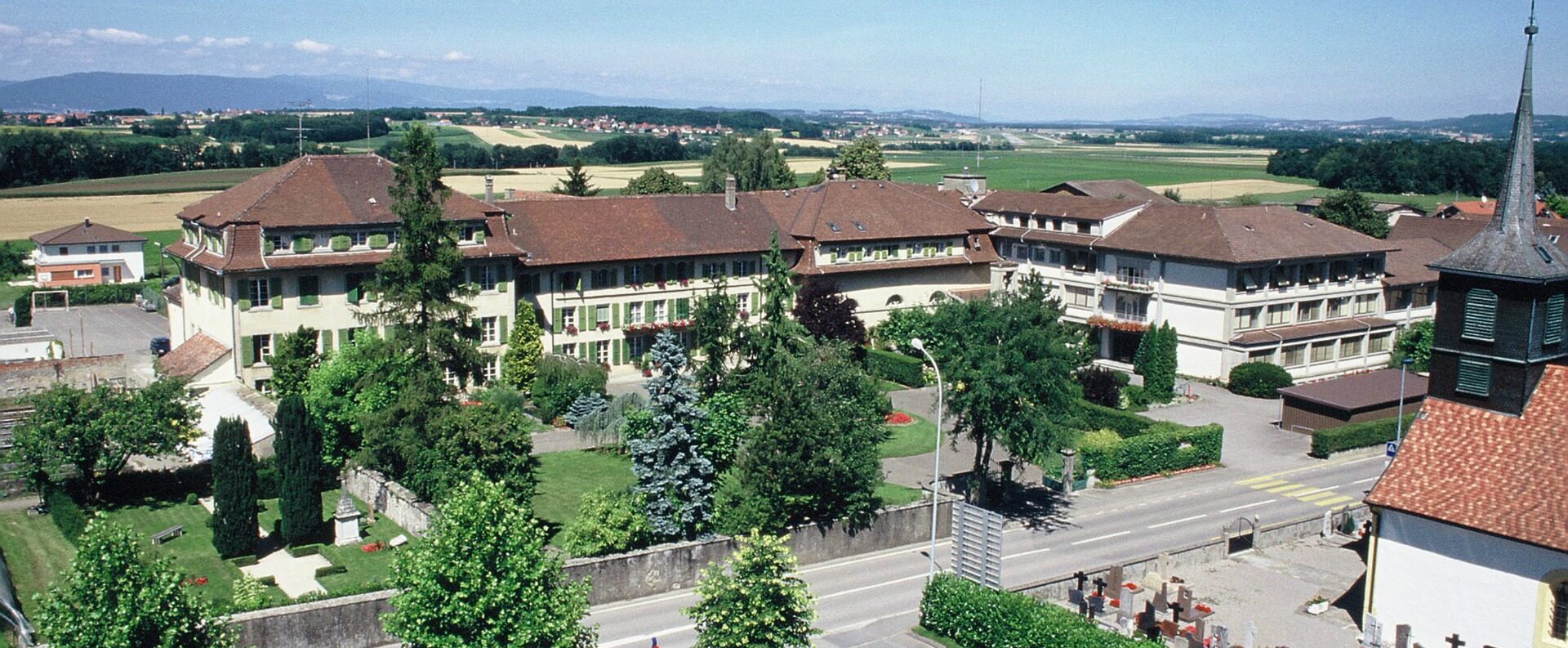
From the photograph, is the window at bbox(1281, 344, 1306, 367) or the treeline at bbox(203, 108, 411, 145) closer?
the window at bbox(1281, 344, 1306, 367)

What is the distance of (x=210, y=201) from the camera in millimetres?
59750

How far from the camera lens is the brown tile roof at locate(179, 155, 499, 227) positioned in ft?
178

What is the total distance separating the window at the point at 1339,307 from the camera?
2736 inches

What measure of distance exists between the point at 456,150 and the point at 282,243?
117 meters

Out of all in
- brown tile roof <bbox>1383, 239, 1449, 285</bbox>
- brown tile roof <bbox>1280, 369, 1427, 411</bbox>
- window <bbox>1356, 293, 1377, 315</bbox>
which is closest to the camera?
brown tile roof <bbox>1280, 369, 1427, 411</bbox>

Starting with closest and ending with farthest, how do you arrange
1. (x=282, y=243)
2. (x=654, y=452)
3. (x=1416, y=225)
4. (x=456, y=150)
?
(x=654, y=452) → (x=282, y=243) → (x=1416, y=225) → (x=456, y=150)

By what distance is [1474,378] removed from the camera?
32250 millimetres

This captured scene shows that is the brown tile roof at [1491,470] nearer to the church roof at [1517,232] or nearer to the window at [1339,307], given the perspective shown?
the church roof at [1517,232]

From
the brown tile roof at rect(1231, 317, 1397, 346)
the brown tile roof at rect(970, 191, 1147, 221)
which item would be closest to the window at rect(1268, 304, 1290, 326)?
the brown tile roof at rect(1231, 317, 1397, 346)

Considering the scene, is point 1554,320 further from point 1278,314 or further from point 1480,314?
point 1278,314

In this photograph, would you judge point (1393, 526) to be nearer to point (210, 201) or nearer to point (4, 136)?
point (210, 201)

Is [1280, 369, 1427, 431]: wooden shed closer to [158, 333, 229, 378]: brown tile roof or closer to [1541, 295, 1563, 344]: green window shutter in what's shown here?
[1541, 295, 1563, 344]: green window shutter

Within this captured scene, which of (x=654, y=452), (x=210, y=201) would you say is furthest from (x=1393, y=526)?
(x=210, y=201)

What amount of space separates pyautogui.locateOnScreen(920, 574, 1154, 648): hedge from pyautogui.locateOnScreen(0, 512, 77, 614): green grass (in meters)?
23.5
